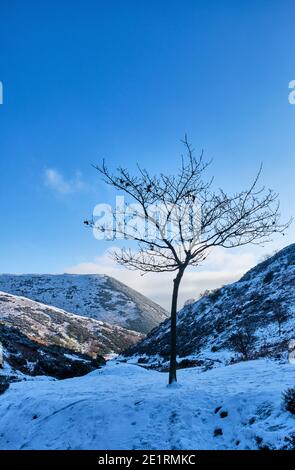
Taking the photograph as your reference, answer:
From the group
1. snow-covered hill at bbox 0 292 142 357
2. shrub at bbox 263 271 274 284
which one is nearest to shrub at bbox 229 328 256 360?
shrub at bbox 263 271 274 284

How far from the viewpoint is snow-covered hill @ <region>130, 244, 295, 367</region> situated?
30.7 meters

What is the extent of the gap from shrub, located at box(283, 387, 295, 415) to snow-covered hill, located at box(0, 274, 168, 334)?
436 feet

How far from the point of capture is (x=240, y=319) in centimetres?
4169

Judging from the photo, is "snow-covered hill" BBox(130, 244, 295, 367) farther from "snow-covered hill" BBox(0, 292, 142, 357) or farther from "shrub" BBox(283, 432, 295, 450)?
"snow-covered hill" BBox(0, 292, 142, 357)

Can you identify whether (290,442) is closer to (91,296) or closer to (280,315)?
(280,315)

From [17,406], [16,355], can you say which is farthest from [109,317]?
[17,406]

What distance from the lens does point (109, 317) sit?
480ft

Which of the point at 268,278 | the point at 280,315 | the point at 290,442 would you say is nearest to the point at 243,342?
the point at 280,315

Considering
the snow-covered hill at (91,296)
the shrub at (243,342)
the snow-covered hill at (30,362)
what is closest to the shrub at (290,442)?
the snow-covered hill at (30,362)

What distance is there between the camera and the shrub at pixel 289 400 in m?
7.35

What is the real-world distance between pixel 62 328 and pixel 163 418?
8996cm
